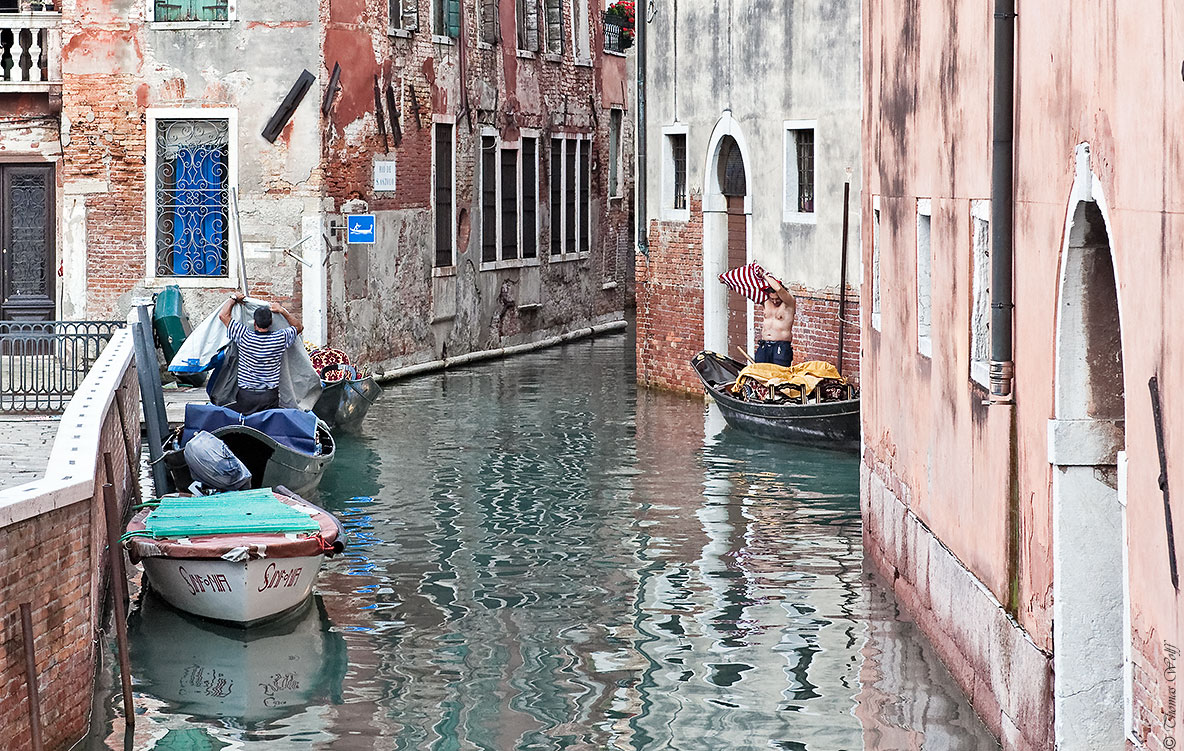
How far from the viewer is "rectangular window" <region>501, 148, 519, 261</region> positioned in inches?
992

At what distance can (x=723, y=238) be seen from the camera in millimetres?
19172

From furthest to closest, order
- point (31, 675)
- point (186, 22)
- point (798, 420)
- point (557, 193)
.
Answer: point (557, 193)
point (186, 22)
point (798, 420)
point (31, 675)

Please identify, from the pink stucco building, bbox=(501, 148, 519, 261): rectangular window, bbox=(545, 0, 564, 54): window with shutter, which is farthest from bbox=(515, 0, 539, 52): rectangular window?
the pink stucco building

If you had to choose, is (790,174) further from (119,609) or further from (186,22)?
(119,609)

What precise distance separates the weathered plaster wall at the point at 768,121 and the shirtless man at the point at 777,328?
0.20m

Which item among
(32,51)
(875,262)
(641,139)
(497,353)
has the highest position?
(32,51)

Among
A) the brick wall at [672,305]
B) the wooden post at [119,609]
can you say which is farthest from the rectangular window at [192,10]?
the wooden post at [119,609]

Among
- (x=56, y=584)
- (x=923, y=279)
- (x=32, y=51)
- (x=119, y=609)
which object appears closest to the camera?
(x=56, y=584)

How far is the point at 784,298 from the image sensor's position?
17062 mm

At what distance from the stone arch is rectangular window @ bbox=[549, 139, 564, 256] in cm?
2069

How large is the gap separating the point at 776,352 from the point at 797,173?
67.5 inches

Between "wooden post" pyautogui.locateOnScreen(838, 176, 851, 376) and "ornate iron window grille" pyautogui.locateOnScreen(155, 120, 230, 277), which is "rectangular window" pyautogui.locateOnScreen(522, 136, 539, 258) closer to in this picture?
"ornate iron window grille" pyautogui.locateOnScreen(155, 120, 230, 277)

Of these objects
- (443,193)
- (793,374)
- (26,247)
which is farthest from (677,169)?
(26,247)

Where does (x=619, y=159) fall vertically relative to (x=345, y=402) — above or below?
above
